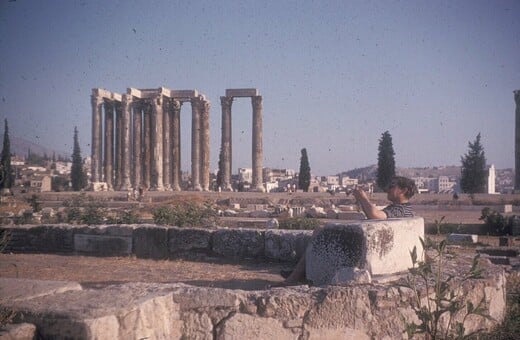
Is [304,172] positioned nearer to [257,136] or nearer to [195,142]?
[257,136]

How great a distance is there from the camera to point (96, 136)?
140 ft

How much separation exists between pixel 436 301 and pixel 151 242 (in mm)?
6429

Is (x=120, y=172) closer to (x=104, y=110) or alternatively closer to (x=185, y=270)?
(x=104, y=110)

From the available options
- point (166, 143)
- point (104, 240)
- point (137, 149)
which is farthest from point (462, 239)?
point (137, 149)

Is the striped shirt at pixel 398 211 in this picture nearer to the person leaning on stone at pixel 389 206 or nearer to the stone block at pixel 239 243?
the person leaning on stone at pixel 389 206

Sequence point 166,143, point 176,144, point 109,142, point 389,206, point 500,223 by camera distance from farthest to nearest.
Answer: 1. point 109,142
2. point 176,144
3. point 166,143
4. point 500,223
5. point 389,206

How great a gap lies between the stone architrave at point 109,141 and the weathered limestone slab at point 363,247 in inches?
1548

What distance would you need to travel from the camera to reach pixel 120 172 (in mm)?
41656

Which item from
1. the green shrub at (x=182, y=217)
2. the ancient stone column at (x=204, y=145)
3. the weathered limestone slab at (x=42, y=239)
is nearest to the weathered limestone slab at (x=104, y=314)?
the weathered limestone slab at (x=42, y=239)

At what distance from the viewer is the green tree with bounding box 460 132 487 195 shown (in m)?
52.3

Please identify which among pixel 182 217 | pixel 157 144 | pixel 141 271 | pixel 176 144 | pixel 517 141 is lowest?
pixel 141 271

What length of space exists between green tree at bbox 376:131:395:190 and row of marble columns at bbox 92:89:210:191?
19.1 m

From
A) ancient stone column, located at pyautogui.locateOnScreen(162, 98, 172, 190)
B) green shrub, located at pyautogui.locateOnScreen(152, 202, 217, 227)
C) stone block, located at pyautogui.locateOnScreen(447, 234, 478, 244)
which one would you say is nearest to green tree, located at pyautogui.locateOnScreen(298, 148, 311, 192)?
ancient stone column, located at pyautogui.locateOnScreen(162, 98, 172, 190)

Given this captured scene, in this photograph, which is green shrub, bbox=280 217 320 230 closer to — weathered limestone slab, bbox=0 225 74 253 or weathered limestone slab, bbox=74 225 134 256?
weathered limestone slab, bbox=74 225 134 256
